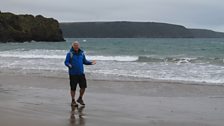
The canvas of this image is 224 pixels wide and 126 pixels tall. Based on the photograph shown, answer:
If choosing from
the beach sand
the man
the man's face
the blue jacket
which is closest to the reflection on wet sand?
the beach sand

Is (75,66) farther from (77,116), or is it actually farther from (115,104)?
(77,116)

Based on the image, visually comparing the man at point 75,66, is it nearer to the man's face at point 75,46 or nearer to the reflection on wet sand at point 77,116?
the man's face at point 75,46

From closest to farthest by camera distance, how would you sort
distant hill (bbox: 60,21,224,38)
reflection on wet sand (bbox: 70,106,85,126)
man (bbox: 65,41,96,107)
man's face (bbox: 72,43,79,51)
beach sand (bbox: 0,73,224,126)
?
reflection on wet sand (bbox: 70,106,85,126) < beach sand (bbox: 0,73,224,126) < man's face (bbox: 72,43,79,51) < man (bbox: 65,41,96,107) < distant hill (bbox: 60,21,224,38)

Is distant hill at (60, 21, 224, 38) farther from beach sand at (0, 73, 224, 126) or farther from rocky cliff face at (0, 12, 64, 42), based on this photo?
beach sand at (0, 73, 224, 126)

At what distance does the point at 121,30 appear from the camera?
5945 inches

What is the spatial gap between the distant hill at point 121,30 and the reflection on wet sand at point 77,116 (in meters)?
134

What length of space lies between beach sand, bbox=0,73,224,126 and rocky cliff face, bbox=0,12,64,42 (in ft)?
263

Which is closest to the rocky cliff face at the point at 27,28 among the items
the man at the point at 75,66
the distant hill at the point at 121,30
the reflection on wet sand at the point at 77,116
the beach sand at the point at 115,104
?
the distant hill at the point at 121,30

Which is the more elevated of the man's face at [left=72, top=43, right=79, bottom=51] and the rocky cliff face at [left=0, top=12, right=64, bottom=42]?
the man's face at [left=72, top=43, right=79, bottom=51]

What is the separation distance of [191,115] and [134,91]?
4.20 meters

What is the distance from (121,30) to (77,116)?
142116mm

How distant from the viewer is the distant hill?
481ft

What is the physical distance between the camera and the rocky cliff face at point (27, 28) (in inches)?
3730

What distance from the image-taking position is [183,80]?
17078 millimetres
